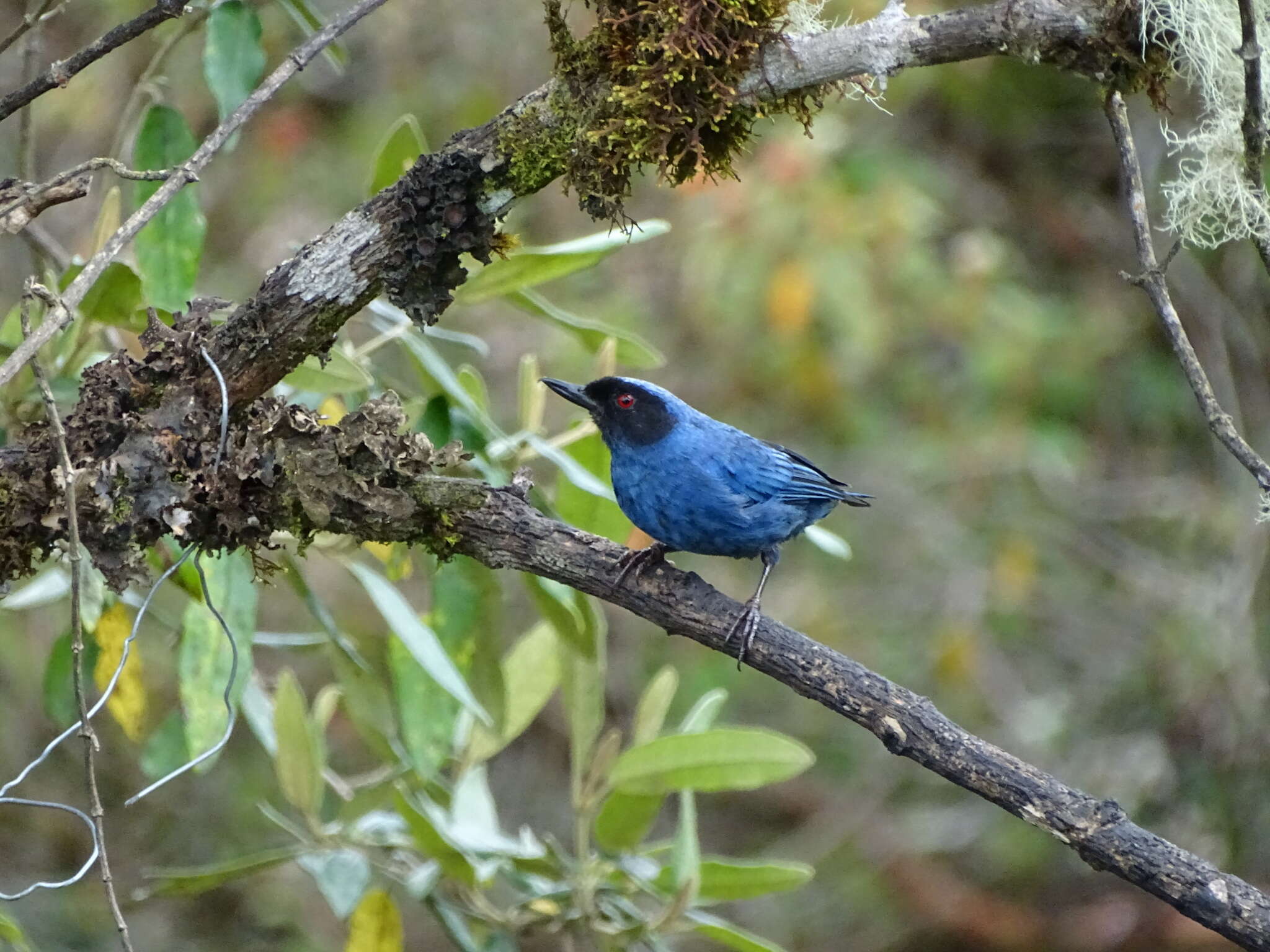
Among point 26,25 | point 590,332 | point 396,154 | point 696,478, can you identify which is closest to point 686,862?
point 696,478

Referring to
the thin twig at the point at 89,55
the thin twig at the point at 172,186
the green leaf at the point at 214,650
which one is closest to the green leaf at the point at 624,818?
the green leaf at the point at 214,650

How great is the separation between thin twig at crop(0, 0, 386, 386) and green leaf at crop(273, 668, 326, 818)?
4.77 feet

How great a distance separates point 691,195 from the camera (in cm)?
700

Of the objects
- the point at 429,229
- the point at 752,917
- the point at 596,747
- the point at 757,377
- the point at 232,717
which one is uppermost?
the point at 429,229

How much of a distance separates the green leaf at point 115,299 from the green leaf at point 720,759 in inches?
70.2

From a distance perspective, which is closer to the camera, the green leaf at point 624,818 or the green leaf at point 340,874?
the green leaf at point 340,874

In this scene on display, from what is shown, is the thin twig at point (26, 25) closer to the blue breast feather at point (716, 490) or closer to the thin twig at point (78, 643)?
the thin twig at point (78, 643)

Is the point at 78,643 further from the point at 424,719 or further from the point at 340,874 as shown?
the point at 340,874

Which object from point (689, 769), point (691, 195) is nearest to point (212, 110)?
point (691, 195)

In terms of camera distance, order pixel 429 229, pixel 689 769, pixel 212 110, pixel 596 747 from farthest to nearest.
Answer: pixel 212 110
pixel 596 747
pixel 689 769
pixel 429 229

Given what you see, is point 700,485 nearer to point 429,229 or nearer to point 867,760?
point 429,229

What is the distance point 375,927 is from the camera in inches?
141

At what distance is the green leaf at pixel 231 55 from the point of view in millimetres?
3207

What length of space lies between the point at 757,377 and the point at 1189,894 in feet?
18.2
